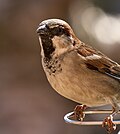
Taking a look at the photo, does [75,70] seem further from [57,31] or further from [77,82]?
[57,31]

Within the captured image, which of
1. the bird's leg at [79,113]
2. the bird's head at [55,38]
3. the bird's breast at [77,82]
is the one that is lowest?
the bird's leg at [79,113]

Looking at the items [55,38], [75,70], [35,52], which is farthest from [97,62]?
[35,52]

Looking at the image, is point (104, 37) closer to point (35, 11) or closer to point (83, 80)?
point (35, 11)

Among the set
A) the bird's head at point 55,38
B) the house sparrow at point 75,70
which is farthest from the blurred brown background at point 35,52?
the bird's head at point 55,38

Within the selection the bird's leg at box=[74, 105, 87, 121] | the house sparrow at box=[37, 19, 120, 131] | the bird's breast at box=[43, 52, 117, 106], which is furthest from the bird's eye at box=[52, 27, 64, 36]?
the bird's leg at box=[74, 105, 87, 121]

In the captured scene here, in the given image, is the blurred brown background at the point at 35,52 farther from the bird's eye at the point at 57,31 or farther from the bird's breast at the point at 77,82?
the bird's eye at the point at 57,31

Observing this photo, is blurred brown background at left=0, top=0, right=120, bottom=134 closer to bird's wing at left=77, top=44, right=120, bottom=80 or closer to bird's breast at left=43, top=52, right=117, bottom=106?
bird's wing at left=77, top=44, right=120, bottom=80

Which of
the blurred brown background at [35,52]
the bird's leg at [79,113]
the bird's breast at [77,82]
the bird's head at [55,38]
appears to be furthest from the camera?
the blurred brown background at [35,52]
